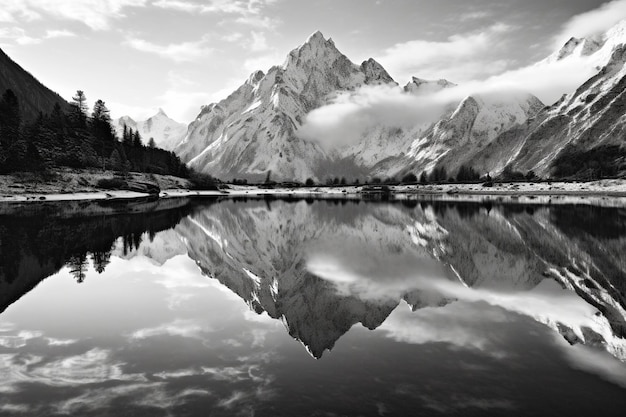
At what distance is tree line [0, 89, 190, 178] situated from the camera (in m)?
105

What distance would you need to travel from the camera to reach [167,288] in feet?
65.7

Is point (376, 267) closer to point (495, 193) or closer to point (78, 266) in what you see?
point (78, 266)

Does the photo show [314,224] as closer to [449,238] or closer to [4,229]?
[449,238]

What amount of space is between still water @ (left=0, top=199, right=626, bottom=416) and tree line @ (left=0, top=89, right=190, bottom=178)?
93027mm

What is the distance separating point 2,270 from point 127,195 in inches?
4304

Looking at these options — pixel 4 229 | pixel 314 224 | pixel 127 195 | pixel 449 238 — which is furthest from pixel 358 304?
pixel 127 195

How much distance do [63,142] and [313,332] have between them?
5468 inches

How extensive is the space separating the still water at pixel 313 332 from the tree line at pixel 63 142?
93.0m

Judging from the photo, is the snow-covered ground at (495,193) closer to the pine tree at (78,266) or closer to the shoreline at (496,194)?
the shoreline at (496,194)

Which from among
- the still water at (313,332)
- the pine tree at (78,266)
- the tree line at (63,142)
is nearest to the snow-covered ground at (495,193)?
the tree line at (63,142)

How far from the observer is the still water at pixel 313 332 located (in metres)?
9.20

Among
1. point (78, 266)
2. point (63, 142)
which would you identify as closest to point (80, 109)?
point (63, 142)

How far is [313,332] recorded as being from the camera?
13656 millimetres

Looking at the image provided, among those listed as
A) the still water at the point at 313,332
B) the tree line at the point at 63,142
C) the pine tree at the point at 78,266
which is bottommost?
the pine tree at the point at 78,266
